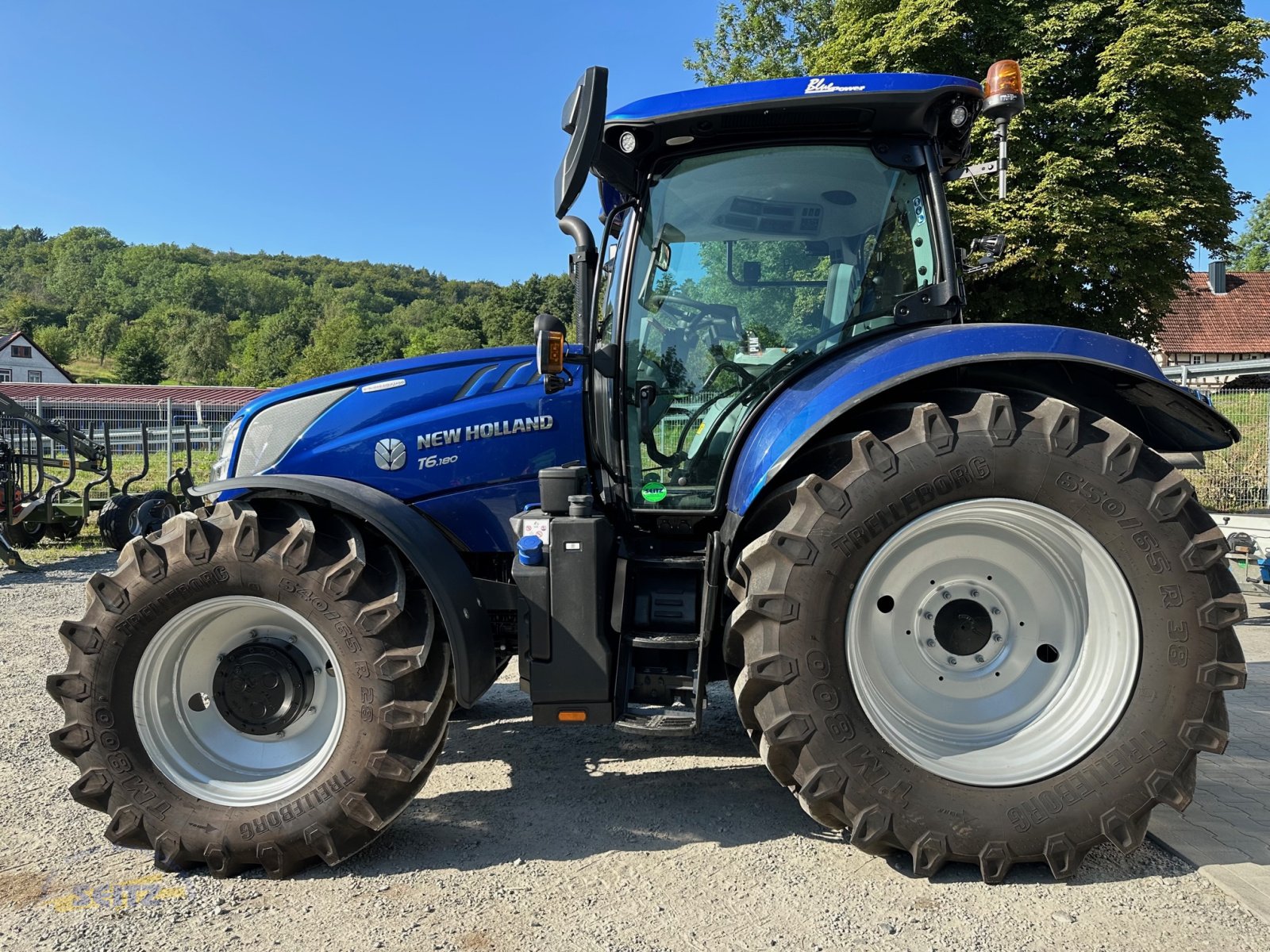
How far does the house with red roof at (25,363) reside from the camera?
2436 inches

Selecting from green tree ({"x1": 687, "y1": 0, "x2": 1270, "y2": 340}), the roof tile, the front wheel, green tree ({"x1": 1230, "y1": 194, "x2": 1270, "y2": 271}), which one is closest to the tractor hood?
the front wheel

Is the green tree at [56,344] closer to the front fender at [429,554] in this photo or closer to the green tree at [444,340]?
the green tree at [444,340]

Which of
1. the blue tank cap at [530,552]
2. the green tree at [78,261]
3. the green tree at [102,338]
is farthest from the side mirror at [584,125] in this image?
the green tree at [78,261]

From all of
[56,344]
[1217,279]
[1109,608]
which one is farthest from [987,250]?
[56,344]

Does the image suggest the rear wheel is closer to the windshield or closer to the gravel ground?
the gravel ground

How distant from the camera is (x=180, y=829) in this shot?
2717mm

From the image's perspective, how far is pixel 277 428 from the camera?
3365 mm

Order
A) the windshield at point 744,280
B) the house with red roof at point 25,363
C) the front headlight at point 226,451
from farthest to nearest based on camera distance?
the house with red roof at point 25,363 → the front headlight at point 226,451 → the windshield at point 744,280

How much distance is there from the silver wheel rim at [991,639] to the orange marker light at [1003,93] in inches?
54.3

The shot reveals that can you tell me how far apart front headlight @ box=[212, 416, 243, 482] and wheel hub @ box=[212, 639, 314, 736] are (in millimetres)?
836

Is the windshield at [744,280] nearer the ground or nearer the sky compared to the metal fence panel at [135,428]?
nearer the sky

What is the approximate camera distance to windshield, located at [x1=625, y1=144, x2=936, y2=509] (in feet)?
10.3

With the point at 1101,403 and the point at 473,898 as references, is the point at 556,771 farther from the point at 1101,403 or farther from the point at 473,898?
the point at 1101,403

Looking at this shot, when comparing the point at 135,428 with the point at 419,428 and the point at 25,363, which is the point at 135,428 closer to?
the point at 419,428
